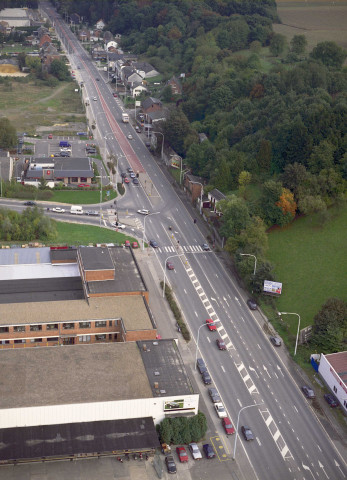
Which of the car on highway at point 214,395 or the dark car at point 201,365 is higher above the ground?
the car on highway at point 214,395

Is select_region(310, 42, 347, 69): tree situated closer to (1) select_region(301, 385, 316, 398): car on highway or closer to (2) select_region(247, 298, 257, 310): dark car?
(2) select_region(247, 298, 257, 310): dark car

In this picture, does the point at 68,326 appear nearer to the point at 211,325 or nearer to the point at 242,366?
the point at 211,325

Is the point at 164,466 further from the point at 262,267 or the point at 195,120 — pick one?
the point at 195,120

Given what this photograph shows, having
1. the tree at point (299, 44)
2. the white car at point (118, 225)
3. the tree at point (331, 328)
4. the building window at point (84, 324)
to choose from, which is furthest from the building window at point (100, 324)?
the tree at point (299, 44)

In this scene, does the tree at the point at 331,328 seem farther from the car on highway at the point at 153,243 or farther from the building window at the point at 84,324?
the car on highway at the point at 153,243

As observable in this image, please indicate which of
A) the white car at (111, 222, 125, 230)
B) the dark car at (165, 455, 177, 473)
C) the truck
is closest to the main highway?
the white car at (111, 222, 125, 230)

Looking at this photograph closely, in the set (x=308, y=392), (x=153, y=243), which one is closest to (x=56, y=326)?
(x=308, y=392)

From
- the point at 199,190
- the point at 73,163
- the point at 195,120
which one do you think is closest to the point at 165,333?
the point at 199,190
